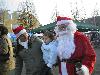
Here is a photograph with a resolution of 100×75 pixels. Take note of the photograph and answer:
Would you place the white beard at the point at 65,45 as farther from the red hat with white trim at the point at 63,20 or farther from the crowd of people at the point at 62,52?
the red hat with white trim at the point at 63,20

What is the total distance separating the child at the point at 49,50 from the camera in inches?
221

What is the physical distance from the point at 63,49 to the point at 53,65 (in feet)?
1.35

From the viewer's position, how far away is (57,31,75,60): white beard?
5.41m

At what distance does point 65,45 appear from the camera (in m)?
5.54

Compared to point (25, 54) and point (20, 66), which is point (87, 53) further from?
point (20, 66)

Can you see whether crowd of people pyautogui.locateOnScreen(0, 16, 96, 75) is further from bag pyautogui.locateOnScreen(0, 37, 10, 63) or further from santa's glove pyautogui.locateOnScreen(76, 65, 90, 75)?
bag pyautogui.locateOnScreen(0, 37, 10, 63)

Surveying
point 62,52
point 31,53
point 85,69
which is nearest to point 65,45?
point 62,52

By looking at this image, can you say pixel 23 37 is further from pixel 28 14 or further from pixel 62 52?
pixel 28 14

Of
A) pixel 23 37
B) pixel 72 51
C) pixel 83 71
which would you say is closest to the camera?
pixel 83 71

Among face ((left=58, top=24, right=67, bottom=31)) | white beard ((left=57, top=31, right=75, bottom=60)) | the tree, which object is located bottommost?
the tree

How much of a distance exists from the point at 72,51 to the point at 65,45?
209 millimetres

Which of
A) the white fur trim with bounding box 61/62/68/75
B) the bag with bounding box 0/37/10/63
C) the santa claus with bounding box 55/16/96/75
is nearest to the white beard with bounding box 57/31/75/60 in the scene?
the santa claus with bounding box 55/16/96/75

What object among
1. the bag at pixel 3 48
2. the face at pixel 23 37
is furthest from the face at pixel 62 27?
the bag at pixel 3 48

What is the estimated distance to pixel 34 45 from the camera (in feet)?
22.7
